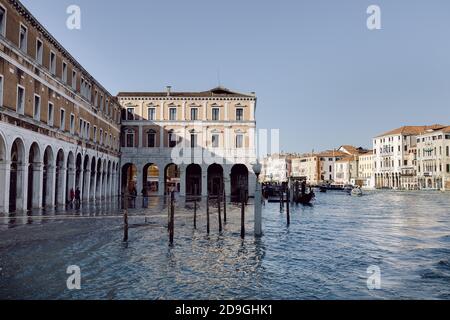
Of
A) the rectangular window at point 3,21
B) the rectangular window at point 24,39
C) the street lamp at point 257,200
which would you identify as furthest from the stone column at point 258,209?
the rectangular window at point 24,39

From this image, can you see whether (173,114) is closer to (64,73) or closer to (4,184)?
(64,73)

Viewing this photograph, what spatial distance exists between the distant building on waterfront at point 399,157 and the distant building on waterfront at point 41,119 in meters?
74.7

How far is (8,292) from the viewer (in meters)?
7.09

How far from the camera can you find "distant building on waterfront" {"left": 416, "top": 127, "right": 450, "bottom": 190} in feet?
254

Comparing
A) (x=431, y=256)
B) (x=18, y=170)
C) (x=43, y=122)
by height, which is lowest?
(x=431, y=256)

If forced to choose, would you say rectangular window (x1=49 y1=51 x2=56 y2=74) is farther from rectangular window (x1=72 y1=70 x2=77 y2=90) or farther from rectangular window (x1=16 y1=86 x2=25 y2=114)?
rectangular window (x1=16 y1=86 x2=25 y2=114)

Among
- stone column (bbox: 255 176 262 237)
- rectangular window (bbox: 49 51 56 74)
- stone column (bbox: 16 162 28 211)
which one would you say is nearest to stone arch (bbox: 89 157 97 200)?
rectangular window (bbox: 49 51 56 74)

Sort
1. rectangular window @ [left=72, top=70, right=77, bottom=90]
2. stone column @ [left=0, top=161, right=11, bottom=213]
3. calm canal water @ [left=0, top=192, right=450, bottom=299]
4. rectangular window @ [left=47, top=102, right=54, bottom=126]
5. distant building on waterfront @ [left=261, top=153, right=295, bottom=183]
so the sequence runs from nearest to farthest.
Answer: calm canal water @ [left=0, top=192, right=450, bottom=299] < stone column @ [left=0, top=161, right=11, bottom=213] < rectangular window @ [left=47, top=102, right=54, bottom=126] < rectangular window @ [left=72, top=70, right=77, bottom=90] < distant building on waterfront @ [left=261, top=153, right=295, bottom=183]

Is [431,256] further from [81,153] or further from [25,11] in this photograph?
[81,153]

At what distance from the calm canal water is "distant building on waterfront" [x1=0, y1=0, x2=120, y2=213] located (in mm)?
4768

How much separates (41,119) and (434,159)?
77.1 meters

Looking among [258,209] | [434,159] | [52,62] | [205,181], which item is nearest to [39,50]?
[52,62]
